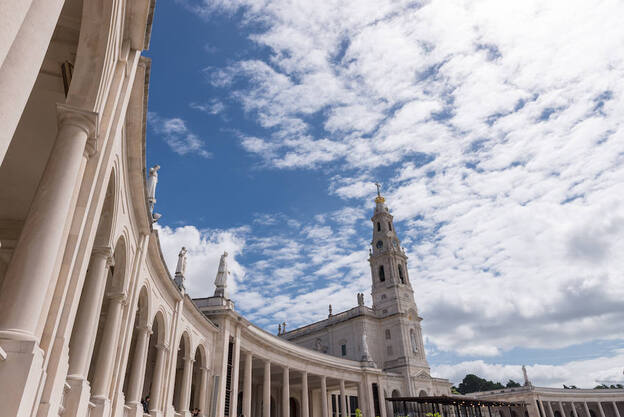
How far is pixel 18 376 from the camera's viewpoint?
18.0 feet

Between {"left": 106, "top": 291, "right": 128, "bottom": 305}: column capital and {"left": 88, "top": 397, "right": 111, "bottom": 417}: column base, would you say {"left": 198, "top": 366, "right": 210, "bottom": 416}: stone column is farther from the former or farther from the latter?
{"left": 106, "top": 291, "right": 128, "bottom": 305}: column capital

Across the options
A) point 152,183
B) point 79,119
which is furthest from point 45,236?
point 152,183

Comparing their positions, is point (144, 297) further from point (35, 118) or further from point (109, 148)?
point (109, 148)

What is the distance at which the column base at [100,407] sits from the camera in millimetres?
11547

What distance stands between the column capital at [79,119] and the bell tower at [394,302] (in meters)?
53.6

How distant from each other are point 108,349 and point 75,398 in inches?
143

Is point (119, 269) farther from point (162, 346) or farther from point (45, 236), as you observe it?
point (45, 236)

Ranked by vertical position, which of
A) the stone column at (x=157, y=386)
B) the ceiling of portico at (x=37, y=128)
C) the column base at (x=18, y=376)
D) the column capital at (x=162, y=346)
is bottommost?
the column base at (x=18, y=376)

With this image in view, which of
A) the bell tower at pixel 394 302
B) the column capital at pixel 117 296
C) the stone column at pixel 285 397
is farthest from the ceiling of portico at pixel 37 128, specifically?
the bell tower at pixel 394 302

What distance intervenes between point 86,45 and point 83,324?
6873 millimetres

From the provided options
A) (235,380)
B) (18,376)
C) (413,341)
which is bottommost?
(18,376)

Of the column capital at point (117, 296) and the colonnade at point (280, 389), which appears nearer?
the column capital at point (117, 296)

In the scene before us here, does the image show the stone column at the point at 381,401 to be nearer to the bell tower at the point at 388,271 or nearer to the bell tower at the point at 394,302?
the bell tower at the point at 394,302

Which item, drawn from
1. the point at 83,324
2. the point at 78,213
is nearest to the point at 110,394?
the point at 83,324
